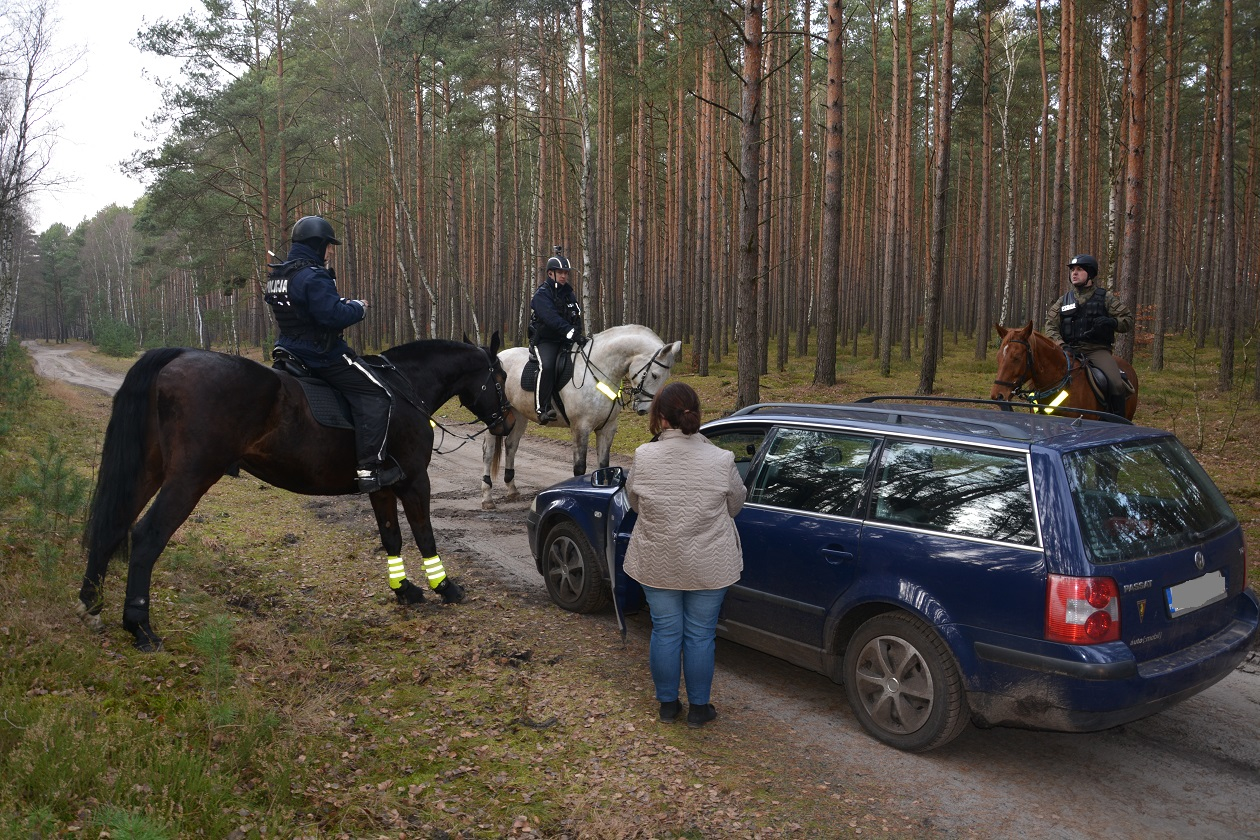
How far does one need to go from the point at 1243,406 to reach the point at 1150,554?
16773mm

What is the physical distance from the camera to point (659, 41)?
85.1 ft

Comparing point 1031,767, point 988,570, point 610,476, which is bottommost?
point 1031,767

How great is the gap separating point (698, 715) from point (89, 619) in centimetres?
389

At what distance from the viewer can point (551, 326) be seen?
1029 cm

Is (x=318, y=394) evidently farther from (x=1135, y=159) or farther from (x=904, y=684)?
(x=1135, y=159)

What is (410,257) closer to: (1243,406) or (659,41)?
(659,41)

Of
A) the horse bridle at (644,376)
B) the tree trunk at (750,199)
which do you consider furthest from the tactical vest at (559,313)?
the tree trunk at (750,199)

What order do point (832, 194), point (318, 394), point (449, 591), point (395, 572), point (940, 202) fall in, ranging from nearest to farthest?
point (318, 394)
point (395, 572)
point (449, 591)
point (940, 202)
point (832, 194)

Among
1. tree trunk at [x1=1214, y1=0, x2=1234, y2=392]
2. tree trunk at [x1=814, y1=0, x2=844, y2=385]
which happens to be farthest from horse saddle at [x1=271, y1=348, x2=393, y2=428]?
tree trunk at [x1=1214, y1=0, x2=1234, y2=392]

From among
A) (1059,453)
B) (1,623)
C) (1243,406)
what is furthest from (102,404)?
(1243,406)

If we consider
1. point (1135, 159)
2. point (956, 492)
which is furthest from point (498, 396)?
point (1135, 159)

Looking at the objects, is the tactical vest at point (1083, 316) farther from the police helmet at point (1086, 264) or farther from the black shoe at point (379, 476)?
the black shoe at point (379, 476)

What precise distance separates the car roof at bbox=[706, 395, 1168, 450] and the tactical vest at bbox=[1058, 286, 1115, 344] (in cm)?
540

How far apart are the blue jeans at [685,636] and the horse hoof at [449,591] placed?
8.41 feet
